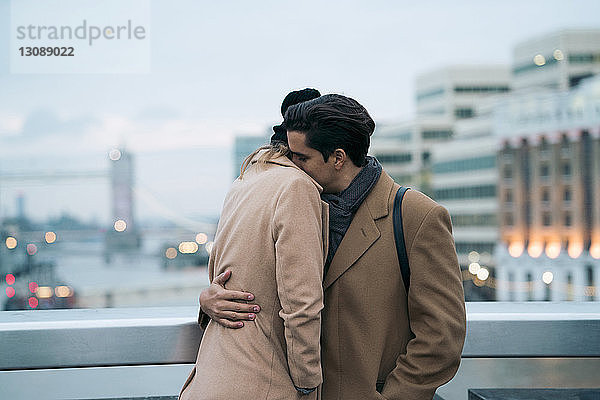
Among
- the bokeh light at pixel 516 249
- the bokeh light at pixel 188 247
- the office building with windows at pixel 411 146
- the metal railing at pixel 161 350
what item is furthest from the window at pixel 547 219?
the metal railing at pixel 161 350

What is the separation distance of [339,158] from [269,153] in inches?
5.6

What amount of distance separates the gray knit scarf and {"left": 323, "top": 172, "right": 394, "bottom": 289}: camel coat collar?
0.05ft

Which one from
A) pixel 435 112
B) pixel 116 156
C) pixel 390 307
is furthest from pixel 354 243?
pixel 435 112

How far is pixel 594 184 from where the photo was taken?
36.6 meters

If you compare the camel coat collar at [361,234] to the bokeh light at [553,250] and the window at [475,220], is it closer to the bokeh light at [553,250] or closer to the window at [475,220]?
the bokeh light at [553,250]

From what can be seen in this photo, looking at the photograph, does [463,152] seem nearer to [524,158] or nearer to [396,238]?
[524,158]

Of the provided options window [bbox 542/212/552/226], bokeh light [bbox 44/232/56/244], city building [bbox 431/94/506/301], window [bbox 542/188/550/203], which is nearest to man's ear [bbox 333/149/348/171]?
bokeh light [bbox 44/232/56/244]

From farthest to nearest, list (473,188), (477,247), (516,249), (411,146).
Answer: (477,247), (473,188), (411,146), (516,249)

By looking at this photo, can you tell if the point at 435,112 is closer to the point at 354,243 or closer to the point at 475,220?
the point at 475,220

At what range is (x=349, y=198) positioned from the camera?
4.46 feet

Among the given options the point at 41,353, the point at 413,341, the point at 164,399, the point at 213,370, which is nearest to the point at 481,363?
the point at 413,341

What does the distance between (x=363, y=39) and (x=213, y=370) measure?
38264 mm

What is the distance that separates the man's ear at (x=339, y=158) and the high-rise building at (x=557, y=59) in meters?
40.4

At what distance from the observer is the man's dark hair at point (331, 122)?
1238mm
